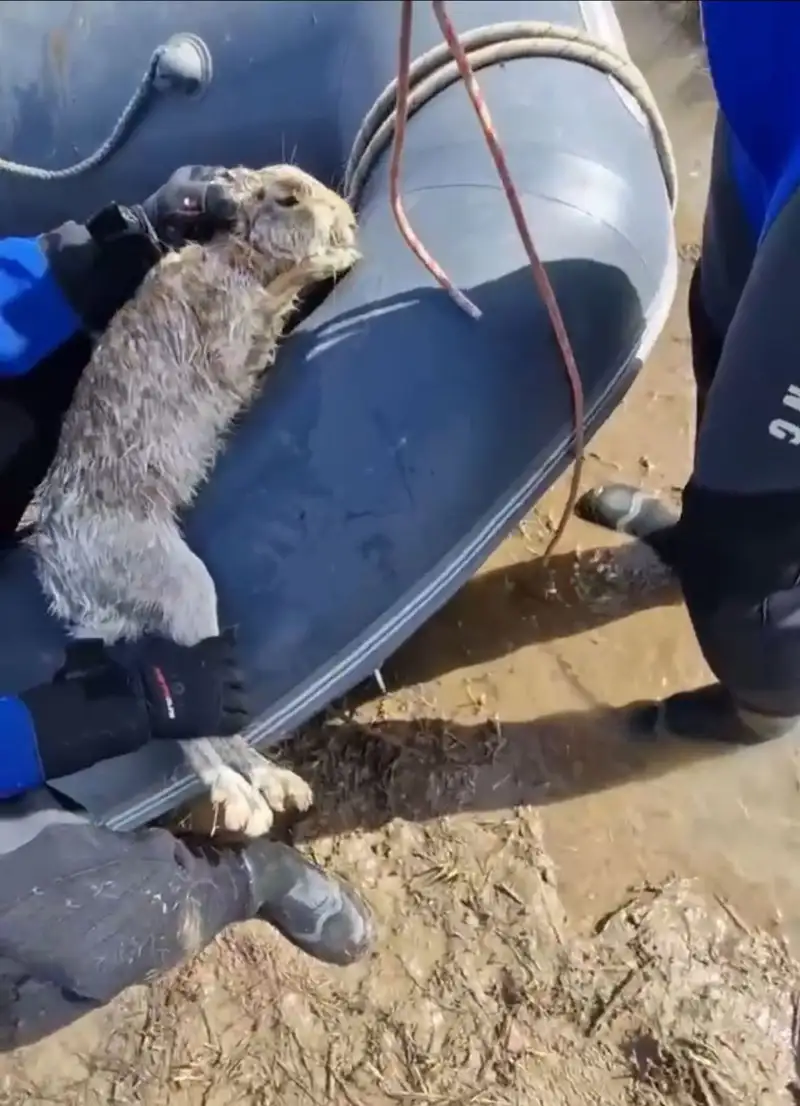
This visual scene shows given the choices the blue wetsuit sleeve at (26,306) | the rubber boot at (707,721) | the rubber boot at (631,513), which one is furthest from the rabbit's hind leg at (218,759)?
the rubber boot at (631,513)

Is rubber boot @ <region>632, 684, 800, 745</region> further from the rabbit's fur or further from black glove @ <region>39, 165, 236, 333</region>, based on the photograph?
black glove @ <region>39, 165, 236, 333</region>

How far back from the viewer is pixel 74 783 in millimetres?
1396

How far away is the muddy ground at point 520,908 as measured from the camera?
1.53 m

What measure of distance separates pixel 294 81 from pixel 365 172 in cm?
23

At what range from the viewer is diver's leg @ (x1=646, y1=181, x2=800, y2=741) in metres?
1.03

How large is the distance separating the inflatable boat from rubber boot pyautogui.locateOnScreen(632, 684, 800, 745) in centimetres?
50

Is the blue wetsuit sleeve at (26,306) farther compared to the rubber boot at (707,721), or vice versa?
the rubber boot at (707,721)

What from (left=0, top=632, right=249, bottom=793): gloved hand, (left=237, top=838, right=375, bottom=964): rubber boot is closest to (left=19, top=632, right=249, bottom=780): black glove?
(left=0, top=632, right=249, bottom=793): gloved hand

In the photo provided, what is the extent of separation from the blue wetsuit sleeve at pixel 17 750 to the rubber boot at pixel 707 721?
2.89 ft

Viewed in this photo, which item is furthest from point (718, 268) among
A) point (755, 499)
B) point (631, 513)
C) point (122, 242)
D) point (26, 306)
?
point (26, 306)

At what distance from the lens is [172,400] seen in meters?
1.28

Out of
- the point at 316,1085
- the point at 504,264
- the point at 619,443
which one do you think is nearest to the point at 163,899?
the point at 316,1085

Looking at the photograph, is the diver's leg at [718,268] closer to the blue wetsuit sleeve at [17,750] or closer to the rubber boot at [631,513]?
the rubber boot at [631,513]

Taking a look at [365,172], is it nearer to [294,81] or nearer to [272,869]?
[294,81]
